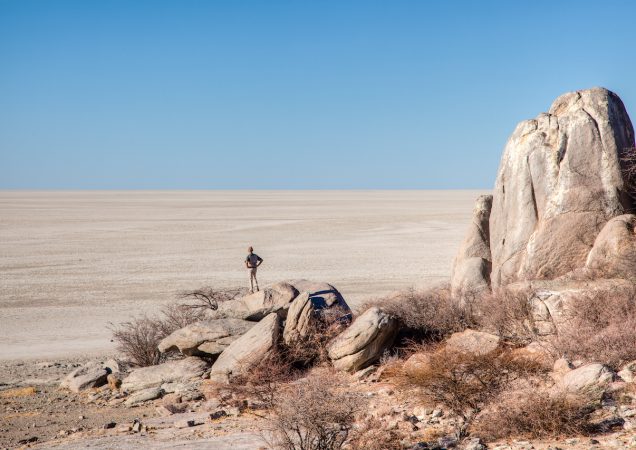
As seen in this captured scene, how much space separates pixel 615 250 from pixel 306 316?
21.3 ft

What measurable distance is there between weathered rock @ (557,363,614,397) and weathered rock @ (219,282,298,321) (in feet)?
25.6

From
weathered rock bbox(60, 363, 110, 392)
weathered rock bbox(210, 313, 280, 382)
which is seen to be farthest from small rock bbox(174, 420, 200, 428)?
weathered rock bbox(60, 363, 110, 392)

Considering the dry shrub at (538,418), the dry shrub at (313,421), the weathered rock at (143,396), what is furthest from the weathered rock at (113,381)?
the dry shrub at (538,418)

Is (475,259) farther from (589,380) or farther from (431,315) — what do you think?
(589,380)

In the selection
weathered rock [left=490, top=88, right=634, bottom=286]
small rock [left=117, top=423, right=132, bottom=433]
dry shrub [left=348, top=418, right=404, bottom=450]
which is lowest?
small rock [left=117, top=423, right=132, bottom=433]

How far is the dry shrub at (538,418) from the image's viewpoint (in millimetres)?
10945

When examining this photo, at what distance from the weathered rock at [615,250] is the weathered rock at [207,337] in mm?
7919

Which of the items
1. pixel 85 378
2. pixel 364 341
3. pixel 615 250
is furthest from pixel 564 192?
pixel 85 378

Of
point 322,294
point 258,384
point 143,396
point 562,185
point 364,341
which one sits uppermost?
point 562,185

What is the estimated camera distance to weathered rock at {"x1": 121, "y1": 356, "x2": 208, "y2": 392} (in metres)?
18.0

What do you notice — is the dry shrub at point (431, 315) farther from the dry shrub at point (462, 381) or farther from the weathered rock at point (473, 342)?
the dry shrub at point (462, 381)

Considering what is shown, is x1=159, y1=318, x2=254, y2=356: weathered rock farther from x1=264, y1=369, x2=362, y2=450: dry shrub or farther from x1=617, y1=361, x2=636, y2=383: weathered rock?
x1=617, y1=361, x2=636, y2=383: weathered rock

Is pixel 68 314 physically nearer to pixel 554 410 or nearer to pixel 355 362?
pixel 355 362

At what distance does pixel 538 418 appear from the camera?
432 inches
